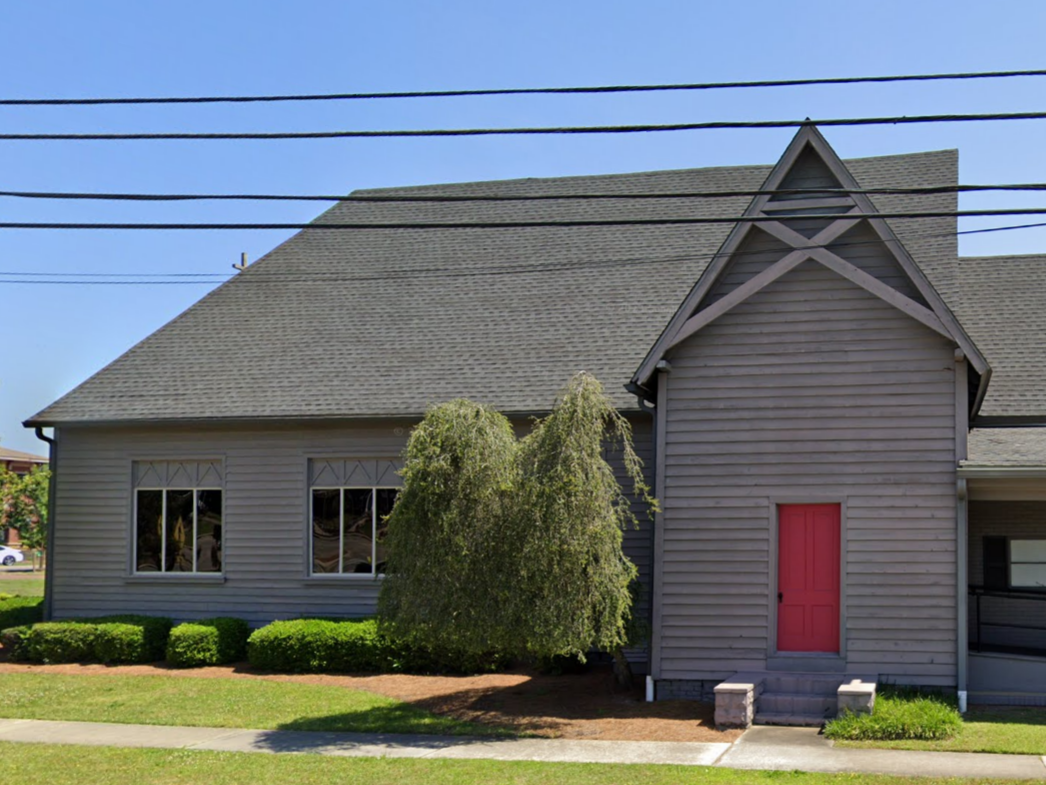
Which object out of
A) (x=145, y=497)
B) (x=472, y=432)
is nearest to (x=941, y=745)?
(x=472, y=432)

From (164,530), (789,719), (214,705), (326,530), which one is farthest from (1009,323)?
(164,530)

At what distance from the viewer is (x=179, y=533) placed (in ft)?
73.4

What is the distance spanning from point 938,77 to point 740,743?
24.5 ft

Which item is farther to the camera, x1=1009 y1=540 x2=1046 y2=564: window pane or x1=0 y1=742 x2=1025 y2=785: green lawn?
x1=1009 y1=540 x2=1046 y2=564: window pane

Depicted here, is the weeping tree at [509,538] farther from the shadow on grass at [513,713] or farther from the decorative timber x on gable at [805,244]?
the decorative timber x on gable at [805,244]

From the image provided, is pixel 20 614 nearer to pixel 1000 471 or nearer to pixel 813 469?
pixel 813 469

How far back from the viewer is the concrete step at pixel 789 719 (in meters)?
15.1

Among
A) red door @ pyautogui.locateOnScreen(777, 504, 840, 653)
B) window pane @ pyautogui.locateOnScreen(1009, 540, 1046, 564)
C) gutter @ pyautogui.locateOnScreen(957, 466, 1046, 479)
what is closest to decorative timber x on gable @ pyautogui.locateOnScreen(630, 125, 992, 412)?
gutter @ pyautogui.locateOnScreen(957, 466, 1046, 479)

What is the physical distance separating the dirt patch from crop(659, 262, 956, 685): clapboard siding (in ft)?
3.43

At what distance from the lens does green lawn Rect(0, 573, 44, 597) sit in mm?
36281

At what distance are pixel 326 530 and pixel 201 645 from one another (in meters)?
2.91

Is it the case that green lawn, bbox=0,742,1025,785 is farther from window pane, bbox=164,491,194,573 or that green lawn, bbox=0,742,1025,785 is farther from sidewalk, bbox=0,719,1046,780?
window pane, bbox=164,491,194,573

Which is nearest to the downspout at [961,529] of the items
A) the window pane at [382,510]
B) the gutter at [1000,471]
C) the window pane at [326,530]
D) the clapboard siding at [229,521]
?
the gutter at [1000,471]

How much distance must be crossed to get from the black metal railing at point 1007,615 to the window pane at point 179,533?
1348 centimetres
